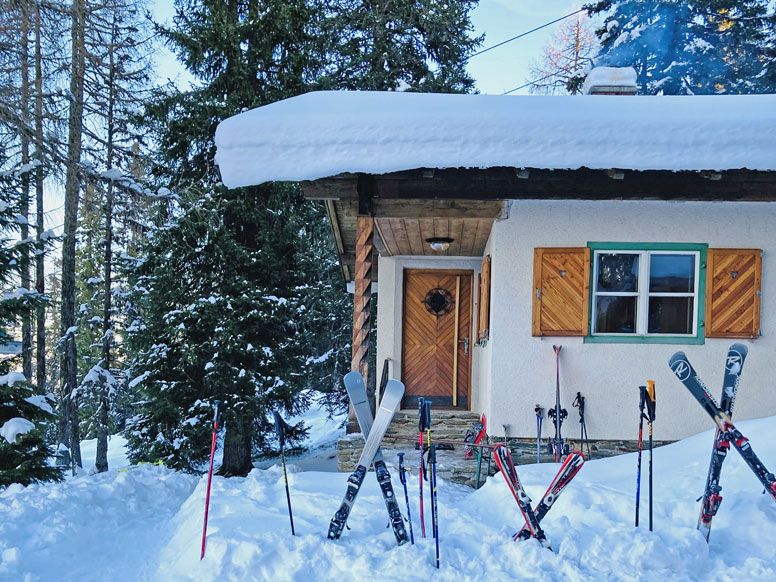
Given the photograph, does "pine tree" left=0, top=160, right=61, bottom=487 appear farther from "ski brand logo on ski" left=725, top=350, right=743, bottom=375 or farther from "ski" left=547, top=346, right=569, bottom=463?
"ski brand logo on ski" left=725, top=350, right=743, bottom=375

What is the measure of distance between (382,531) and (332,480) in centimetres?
178

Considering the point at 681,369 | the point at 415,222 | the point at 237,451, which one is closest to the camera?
the point at 681,369

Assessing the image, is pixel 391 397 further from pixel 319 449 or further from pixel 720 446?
pixel 319 449

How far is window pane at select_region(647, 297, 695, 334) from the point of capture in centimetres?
670

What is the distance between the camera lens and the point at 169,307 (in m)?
12.4

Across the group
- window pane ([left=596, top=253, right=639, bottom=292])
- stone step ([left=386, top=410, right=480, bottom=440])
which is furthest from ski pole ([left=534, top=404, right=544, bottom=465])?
stone step ([left=386, top=410, right=480, bottom=440])

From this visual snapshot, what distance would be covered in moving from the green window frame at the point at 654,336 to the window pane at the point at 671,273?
0.32ft

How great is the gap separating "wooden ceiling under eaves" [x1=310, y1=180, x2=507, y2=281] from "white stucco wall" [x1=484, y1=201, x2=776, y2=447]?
458 mm

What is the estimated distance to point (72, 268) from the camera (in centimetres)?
1349

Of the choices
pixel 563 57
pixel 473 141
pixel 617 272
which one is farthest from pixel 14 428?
pixel 563 57

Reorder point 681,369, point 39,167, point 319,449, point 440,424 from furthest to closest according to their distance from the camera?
point 319,449 → point 440,424 → point 39,167 → point 681,369

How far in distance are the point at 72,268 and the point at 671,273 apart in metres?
12.2

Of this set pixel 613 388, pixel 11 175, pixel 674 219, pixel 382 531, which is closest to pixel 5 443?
pixel 11 175

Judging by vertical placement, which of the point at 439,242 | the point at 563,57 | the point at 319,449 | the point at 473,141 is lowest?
the point at 319,449
